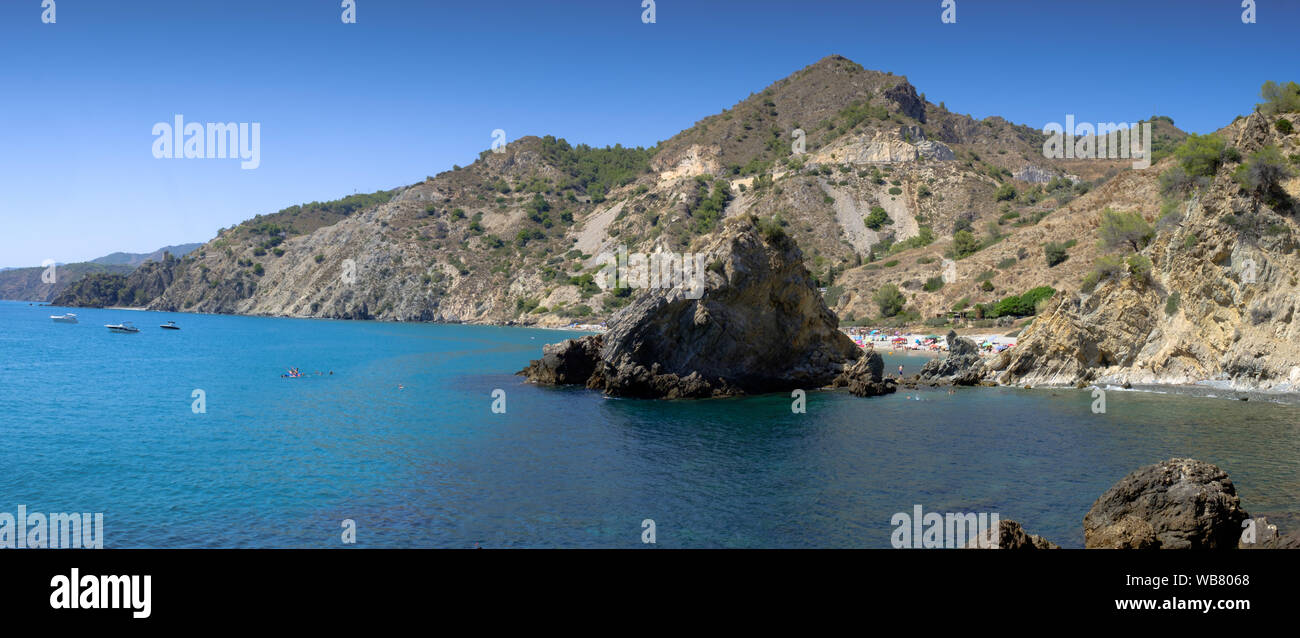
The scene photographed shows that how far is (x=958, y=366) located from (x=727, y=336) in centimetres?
1640

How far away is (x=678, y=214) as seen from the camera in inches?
5768

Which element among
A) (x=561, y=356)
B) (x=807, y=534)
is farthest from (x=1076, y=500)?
(x=561, y=356)

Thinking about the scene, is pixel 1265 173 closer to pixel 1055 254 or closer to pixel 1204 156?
pixel 1204 156

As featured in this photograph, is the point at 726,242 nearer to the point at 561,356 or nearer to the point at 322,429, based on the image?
the point at 561,356

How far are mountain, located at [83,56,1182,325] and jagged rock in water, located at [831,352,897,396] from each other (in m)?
54.5

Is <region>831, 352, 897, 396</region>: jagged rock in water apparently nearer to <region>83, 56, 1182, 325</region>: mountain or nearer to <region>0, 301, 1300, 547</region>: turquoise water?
<region>0, 301, 1300, 547</region>: turquoise water

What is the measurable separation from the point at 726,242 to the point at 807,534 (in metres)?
29.0

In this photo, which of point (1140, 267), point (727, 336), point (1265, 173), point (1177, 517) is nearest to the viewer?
point (1177, 517)

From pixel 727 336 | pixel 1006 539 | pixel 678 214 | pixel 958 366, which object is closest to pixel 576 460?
pixel 1006 539

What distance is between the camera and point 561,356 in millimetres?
50594

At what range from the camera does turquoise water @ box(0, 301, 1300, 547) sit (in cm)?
2002

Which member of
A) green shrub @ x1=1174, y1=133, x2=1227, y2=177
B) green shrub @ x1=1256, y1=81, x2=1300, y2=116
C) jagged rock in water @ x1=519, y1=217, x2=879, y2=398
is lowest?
jagged rock in water @ x1=519, y1=217, x2=879, y2=398

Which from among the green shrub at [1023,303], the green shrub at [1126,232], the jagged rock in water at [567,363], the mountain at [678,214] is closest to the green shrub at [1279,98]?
the green shrub at [1126,232]

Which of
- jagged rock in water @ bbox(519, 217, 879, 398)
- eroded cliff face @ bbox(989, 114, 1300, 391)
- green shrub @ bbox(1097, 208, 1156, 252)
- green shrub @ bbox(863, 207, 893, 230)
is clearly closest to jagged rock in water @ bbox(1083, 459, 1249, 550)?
eroded cliff face @ bbox(989, 114, 1300, 391)
